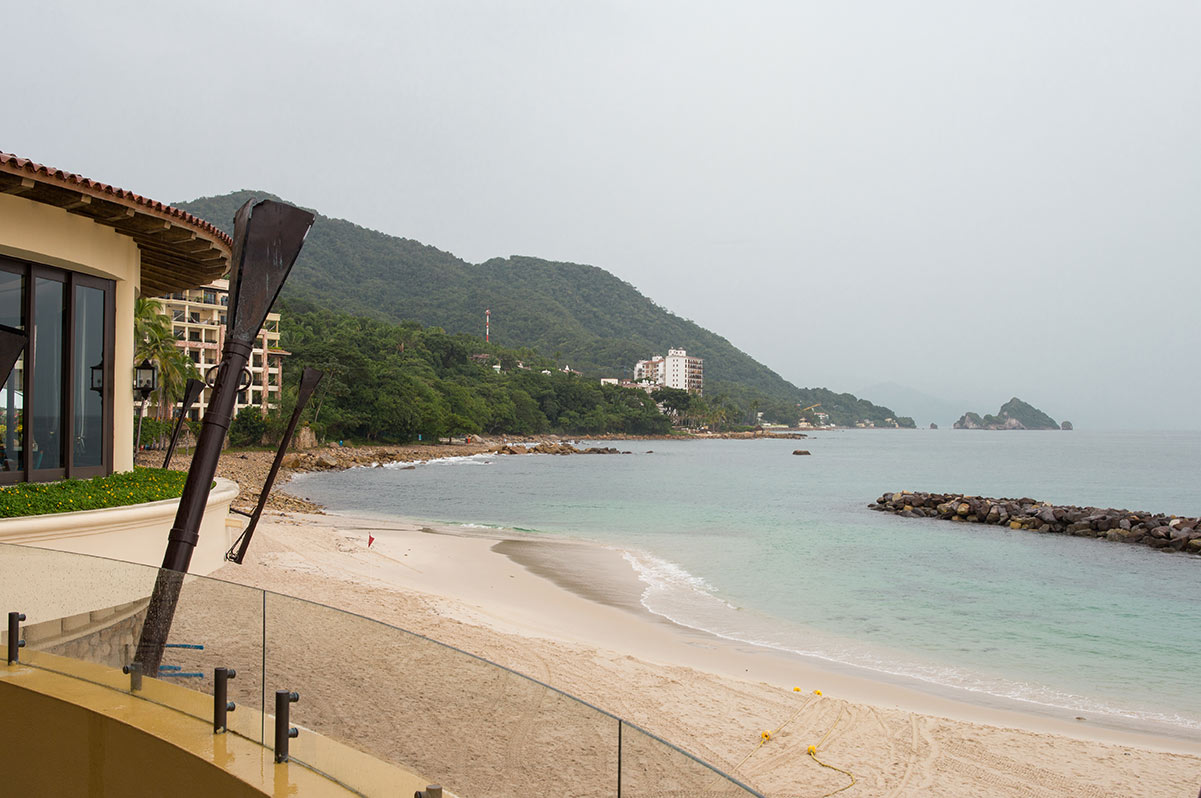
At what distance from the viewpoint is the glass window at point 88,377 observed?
827cm

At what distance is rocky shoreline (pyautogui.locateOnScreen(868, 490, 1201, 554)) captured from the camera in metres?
30.7

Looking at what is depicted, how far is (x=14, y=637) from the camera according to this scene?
431 centimetres

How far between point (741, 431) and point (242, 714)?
181601 mm

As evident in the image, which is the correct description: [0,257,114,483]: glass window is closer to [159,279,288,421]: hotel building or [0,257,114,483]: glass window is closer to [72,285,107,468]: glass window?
[72,285,107,468]: glass window

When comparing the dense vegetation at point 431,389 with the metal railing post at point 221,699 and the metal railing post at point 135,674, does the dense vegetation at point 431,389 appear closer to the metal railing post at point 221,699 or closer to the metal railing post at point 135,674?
the metal railing post at point 135,674

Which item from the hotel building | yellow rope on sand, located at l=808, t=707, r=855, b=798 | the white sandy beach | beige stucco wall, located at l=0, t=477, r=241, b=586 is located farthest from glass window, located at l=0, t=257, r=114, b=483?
the hotel building

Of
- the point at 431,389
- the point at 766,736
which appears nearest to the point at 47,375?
the point at 766,736

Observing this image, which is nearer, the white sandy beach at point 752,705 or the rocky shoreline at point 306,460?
the white sandy beach at point 752,705

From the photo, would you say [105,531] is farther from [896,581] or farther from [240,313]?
[896,581]

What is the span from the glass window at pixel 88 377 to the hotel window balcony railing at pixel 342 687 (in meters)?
4.55

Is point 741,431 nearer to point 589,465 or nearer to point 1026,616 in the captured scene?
point 589,465

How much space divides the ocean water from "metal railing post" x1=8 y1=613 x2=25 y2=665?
10775mm

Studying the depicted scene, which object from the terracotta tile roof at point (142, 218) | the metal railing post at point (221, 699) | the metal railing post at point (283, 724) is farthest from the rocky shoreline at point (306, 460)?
the metal railing post at point (283, 724)

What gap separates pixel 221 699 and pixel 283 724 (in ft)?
1.30
